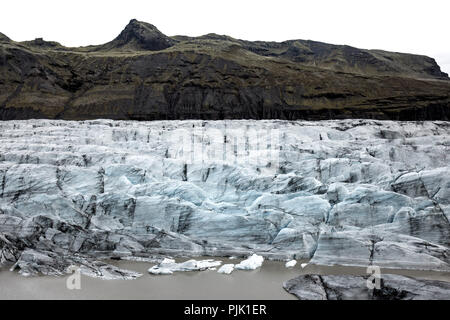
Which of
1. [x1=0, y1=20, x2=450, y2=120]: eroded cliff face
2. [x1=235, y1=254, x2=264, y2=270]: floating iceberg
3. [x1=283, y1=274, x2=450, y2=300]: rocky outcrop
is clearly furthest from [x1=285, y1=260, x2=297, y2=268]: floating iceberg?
[x1=0, y1=20, x2=450, y2=120]: eroded cliff face

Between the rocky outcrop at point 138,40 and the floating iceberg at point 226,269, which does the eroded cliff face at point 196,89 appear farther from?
the floating iceberg at point 226,269

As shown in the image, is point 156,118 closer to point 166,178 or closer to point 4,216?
point 166,178

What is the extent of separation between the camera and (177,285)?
6672 mm

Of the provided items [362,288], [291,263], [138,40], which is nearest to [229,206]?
[291,263]

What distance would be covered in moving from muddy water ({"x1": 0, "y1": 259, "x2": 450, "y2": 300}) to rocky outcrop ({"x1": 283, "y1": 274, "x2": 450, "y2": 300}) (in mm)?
326

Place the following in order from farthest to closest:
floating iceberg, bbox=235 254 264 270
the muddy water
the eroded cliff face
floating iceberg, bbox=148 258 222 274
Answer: the eroded cliff face < floating iceberg, bbox=235 254 264 270 < floating iceberg, bbox=148 258 222 274 < the muddy water

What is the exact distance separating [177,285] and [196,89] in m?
34.8

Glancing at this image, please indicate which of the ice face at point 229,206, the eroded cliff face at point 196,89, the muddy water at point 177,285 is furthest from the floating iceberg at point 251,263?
the eroded cliff face at point 196,89

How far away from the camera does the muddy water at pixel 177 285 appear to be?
612cm

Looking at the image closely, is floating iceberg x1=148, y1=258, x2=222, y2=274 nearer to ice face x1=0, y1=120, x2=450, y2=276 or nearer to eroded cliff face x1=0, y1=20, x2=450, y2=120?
ice face x1=0, y1=120, x2=450, y2=276

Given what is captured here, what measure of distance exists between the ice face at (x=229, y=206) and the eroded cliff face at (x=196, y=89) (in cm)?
2200

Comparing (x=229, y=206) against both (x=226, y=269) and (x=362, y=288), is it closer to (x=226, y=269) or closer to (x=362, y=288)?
(x=226, y=269)

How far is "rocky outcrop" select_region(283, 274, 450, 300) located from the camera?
19.5 ft
